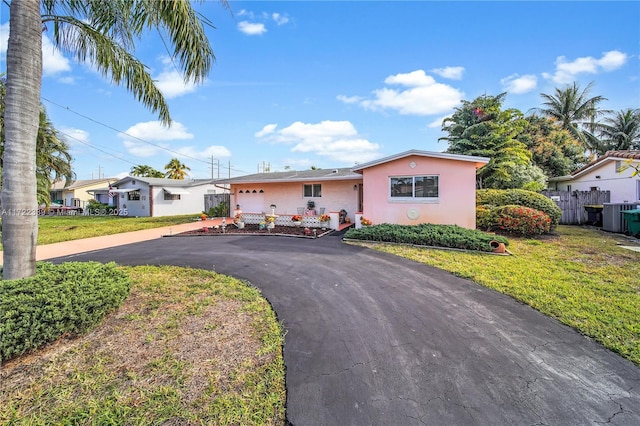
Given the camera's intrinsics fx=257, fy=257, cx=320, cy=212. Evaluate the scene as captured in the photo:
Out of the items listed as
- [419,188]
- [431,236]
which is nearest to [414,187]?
[419,188]

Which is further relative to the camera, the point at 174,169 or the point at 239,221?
the point at 174,169

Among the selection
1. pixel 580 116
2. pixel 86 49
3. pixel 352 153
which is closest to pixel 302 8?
pixel 86 49

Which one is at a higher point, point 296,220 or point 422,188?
point 422,188

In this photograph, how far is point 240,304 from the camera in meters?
4.33

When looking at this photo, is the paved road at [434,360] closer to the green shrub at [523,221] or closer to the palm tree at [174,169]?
the green shrub at [523,221]

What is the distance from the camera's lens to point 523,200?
11.4 metres

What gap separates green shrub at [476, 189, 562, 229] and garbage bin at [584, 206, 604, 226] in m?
2.85

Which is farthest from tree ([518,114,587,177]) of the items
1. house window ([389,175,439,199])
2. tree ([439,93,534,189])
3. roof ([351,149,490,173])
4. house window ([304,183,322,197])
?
house window ([304,183,322,197])

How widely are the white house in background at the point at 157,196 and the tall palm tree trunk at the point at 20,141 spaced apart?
60.4 feet

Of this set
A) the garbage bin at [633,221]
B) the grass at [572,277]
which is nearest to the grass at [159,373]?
the grass at [572,277]

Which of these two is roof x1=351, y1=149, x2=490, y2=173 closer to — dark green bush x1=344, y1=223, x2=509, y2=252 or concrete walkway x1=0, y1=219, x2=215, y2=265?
dark green bush x1=344, y1=223, x2=509, y2=252

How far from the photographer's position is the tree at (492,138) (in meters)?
15.4

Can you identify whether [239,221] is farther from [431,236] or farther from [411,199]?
[431,236]

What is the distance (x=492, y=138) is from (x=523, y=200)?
5.97 metres
